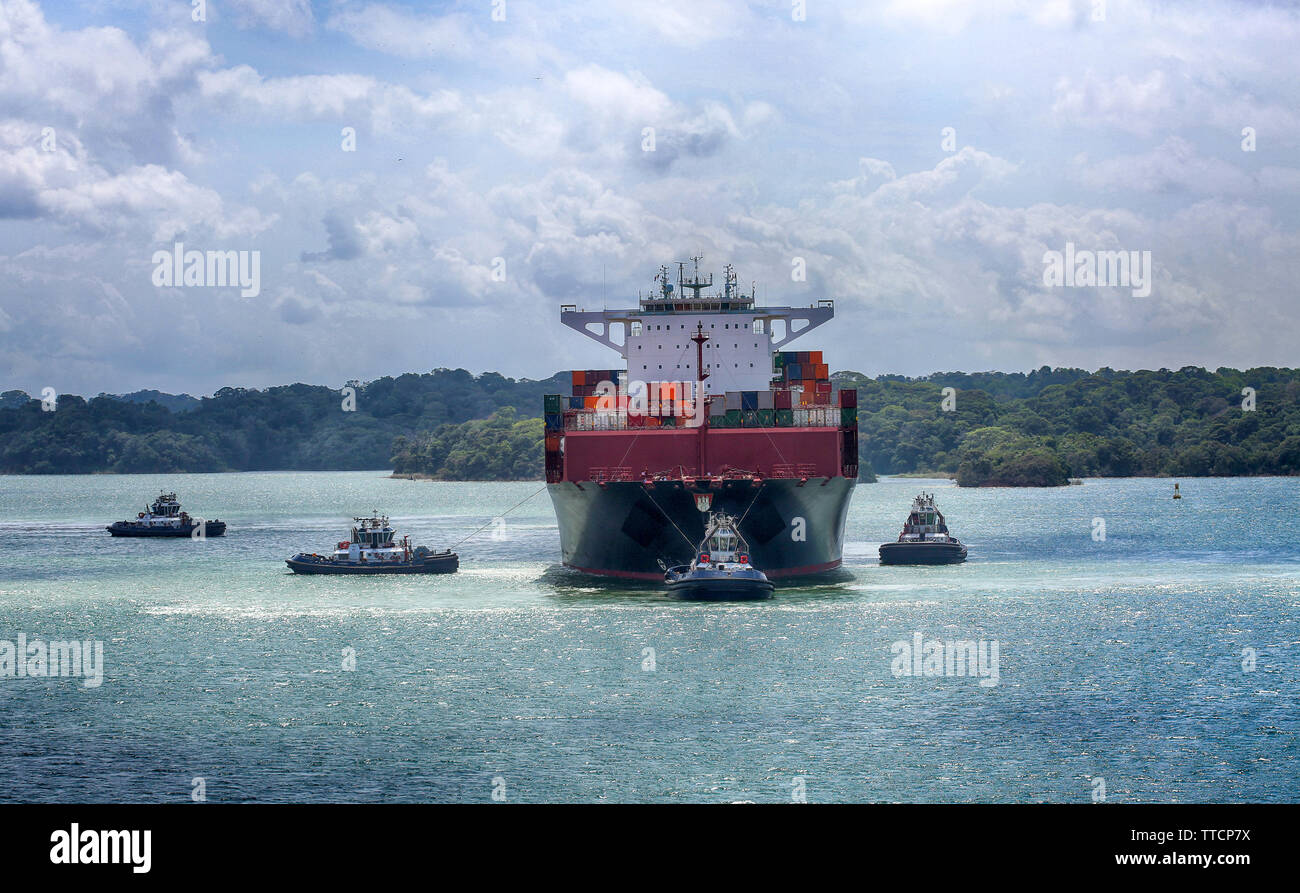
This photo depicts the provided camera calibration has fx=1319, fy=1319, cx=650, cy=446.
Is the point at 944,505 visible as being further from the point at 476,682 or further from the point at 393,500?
the point at 476,682

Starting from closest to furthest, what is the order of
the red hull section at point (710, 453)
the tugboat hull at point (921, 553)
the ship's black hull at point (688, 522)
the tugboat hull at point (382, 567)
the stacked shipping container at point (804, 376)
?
the ship's black hull at point (688, 522), the red hull section at point (710, 453), the stacked shipping container at point (804, 376), the tugboat hull at point (382, 567), the tugboat hull at point (921, 553)

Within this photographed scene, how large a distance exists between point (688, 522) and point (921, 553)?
2045 centimetres

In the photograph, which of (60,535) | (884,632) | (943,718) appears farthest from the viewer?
(60,535)

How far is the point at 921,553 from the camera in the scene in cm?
6762

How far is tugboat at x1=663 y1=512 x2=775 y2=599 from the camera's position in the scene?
48.6 metres

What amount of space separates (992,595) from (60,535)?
81.1m

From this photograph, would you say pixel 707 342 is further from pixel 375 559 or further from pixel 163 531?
pixel 163 531

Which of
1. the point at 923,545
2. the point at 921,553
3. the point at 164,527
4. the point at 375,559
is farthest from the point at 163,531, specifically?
the point at 923,545

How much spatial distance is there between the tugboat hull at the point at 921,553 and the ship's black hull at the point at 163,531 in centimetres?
5660

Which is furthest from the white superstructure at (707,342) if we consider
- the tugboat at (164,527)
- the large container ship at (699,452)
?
the tugboat at (164,527)

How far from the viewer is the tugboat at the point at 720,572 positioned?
48.6 metres

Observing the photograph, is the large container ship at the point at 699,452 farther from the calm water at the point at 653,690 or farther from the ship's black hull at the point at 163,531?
the ship's black hull at the point at 163,531
